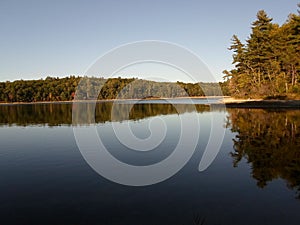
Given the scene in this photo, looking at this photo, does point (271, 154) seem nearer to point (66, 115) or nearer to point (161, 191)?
point (161, 191)

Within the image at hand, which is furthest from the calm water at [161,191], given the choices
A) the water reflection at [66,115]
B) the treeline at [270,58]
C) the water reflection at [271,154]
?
the treeline at [270,58]

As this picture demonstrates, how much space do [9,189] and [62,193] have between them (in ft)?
10.2

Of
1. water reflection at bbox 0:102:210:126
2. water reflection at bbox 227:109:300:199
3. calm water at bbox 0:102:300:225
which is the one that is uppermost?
water reflection at bbox 0:102:210:126

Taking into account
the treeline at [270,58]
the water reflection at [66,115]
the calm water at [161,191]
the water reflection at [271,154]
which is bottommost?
the calm water at [161,191]

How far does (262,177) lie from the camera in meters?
13.7

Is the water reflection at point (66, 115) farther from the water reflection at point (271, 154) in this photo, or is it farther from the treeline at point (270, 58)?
the water reflection at point (271, 154)

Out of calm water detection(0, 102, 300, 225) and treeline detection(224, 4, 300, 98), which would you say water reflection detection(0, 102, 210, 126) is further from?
calm water detection(0, 102, 300, 225)

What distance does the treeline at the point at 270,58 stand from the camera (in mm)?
66688

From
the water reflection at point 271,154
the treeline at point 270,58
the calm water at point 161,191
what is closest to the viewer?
the calm water at point 161,191

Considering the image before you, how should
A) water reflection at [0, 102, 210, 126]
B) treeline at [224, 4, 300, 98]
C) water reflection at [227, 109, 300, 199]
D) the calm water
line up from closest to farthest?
1. the calm water
2. water reflection at [227, 109, 300, 199]
3. water reflection at [0, 102, 210, 126]
4. treeline at [224, 4, 300, 98]

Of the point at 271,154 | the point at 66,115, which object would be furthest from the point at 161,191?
the point at 66,115

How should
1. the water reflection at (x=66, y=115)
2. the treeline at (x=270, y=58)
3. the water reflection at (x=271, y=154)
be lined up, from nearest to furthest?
the water reflection at (x=271, y=154)
the water reflection at (x=66, y=115)
the treeline at (x=270, y=58)

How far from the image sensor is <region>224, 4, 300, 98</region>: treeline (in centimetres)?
6669

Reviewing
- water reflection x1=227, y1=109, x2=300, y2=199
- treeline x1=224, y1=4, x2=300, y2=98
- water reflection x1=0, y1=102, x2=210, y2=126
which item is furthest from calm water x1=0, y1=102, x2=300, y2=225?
treeline x1=224, y1=4, x2=300, y2=98
